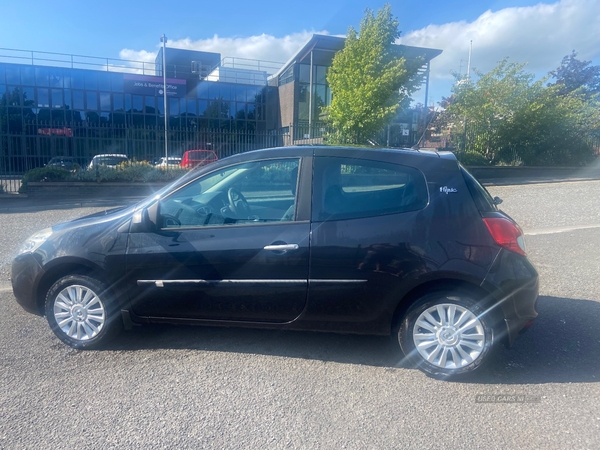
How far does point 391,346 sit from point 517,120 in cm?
2248

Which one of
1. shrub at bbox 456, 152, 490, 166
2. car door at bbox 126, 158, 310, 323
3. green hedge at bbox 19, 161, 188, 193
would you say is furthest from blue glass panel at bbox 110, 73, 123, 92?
car door at bbox 126, 158, 310, 323

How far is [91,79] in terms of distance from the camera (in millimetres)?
33562

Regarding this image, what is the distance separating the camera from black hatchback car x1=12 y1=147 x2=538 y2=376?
11.7ft

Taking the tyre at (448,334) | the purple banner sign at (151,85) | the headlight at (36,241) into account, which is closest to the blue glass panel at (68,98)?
the purple banner sign at (151,85)

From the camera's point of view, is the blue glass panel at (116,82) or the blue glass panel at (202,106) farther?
the blue glass panel at (202,106)

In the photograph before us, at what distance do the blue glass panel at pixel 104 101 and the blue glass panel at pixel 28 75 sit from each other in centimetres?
427

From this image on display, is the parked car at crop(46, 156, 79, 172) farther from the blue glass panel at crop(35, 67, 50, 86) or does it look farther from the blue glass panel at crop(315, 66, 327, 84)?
the blue glass panel at crop(315, 66, 327, 84)

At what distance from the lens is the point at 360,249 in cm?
360

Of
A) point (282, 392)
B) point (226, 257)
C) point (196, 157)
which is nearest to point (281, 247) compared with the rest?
point (226, 257)

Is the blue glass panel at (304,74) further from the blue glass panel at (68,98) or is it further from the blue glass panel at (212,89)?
the blue glass panel at (68,98)

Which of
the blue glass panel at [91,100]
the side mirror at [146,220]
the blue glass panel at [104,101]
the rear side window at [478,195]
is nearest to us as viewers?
the rear side window at [478,195]

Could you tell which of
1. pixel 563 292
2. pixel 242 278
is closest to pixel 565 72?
pixel 563 292

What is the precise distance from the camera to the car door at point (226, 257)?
3.69 m

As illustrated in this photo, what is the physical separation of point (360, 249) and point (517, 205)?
985 cm
